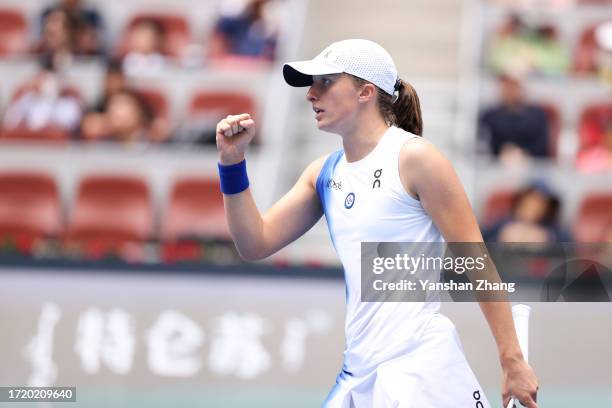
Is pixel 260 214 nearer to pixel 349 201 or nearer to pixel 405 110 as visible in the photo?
pixel 349 201

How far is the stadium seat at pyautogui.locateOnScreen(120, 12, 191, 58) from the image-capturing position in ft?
35.2

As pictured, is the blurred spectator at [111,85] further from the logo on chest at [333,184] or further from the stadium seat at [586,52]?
the logo on chest at [333,184]

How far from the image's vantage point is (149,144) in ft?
30.3

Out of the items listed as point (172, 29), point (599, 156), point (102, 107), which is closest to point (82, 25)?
point (172, 29)

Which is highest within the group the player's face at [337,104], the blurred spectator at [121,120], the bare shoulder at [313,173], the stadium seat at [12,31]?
the stadium seat at [12,31]

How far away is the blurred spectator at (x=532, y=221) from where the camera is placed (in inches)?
311

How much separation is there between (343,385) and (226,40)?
23.6ft

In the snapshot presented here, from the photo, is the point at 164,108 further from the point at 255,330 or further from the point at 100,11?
the point at 255,330

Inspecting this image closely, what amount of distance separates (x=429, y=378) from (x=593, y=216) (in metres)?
5.37

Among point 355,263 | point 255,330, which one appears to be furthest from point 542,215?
point 355,263

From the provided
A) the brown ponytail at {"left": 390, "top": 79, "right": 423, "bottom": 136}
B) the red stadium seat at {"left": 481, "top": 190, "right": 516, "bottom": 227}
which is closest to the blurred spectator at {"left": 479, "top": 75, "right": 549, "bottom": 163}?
the red stadium seat at {"left": 481, "top": 190, "right": 516, "bottom": 227}

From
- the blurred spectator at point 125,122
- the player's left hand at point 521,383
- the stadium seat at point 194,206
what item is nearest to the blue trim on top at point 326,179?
the player's left hand at point 521,383

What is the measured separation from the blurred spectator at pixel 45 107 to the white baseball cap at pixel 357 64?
5922mm

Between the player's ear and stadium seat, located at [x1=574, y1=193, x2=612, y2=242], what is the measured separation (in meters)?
4.97
